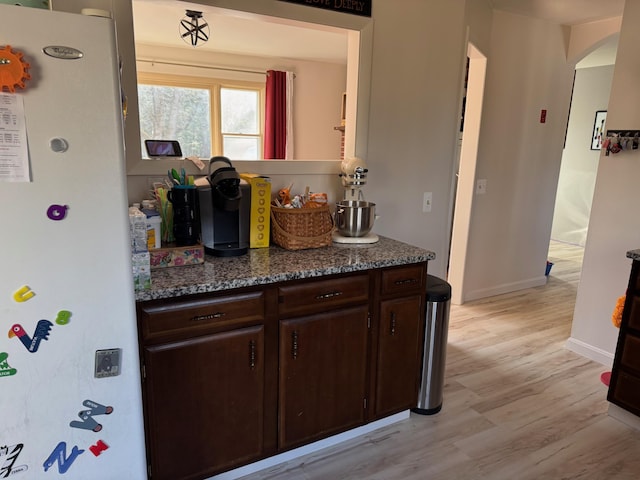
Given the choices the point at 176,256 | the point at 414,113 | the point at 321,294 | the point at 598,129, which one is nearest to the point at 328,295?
the point at 321,294

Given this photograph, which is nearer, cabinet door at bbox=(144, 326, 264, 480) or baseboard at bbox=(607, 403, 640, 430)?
cabinet door at bbox=(144, 326, 264, 480)

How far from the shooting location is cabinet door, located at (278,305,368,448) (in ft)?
5.80

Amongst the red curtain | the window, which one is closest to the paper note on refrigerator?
the window

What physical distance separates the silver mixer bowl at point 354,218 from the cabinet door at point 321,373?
431 mm

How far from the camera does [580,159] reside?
6.23 meters

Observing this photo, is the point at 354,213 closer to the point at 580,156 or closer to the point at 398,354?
the point at 398,354

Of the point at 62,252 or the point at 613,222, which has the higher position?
the point at 62,252

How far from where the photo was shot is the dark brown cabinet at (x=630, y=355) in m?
2.06

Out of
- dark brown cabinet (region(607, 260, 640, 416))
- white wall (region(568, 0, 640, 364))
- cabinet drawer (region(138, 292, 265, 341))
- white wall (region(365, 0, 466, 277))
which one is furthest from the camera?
white wall (region(568, 0, 640, 364))

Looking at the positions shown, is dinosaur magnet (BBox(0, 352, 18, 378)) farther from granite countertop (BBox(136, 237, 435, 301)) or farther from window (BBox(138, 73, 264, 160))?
window (BBox(138, 73, 264, 160))

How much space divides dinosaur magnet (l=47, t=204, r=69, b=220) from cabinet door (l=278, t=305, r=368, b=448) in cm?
88

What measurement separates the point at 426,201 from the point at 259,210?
4.03 ft

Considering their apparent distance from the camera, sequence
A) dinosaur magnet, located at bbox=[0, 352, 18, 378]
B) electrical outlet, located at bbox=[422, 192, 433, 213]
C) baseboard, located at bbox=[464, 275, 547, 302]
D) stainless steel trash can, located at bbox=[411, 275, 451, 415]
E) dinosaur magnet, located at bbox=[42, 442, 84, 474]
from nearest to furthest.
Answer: dinosaur magnet, located at bbox=[0, 352, 18, 378]
dinosaur magnet, located at bbox=[42, 442, 84, 474]
stainless steel trash can, located at bbox=[411, 275, 451, 415]
electrical outlet, located at bbox=[422, 192, 433, 213]
baseboard, located at bbox=[464, 275, 547, 302]

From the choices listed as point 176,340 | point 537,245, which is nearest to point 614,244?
point 537,245
